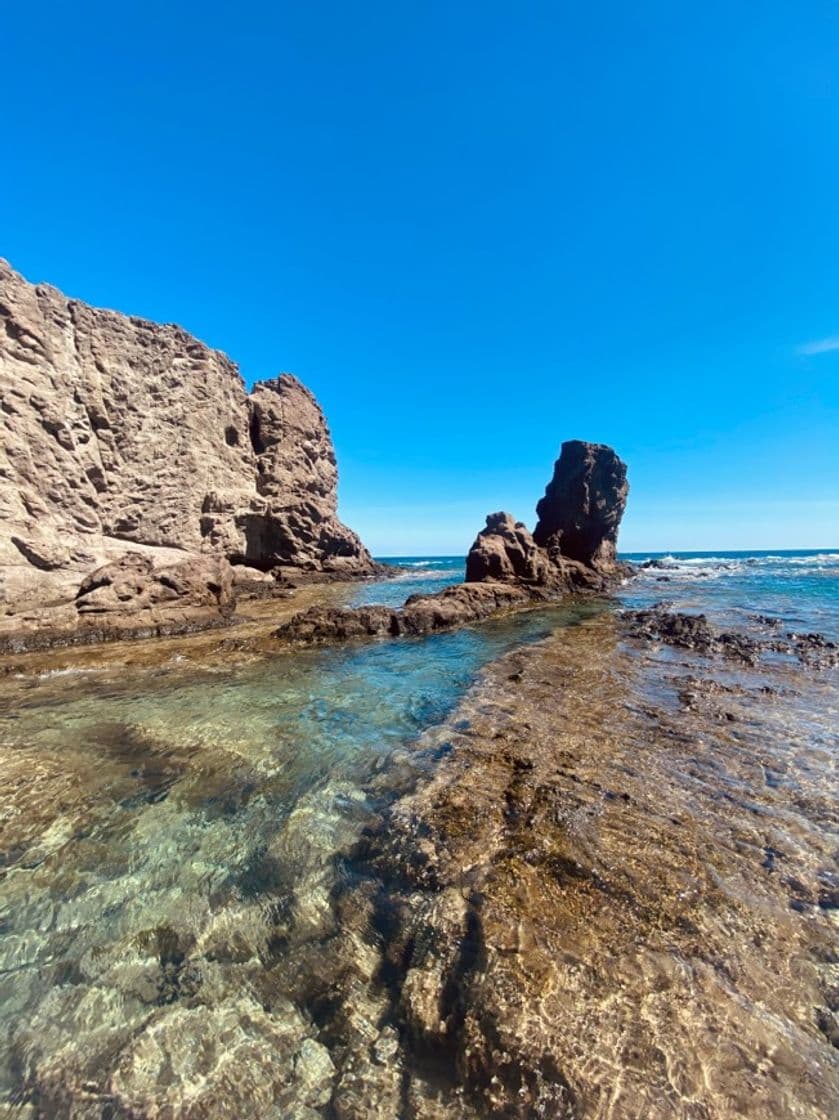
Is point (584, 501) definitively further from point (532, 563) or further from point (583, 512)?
point (532, 563)

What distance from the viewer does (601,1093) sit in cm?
249

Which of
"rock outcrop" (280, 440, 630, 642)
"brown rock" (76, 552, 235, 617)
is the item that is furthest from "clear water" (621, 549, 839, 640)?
"brown rock" (76, 552, 235, 617)

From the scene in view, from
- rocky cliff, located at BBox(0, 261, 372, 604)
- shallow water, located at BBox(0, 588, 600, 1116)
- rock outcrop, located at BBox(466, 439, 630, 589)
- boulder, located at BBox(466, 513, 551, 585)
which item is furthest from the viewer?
rock outcrop, located at BBox(466, 439, 630, 589)

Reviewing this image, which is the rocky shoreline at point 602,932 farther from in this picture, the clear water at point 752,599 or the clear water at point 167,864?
the clear water at point 752,599

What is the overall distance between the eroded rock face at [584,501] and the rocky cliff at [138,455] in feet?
65.1

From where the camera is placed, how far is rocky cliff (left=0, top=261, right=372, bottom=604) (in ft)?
68.2

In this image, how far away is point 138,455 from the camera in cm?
2923

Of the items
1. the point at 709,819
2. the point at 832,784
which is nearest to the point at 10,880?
the point at 709,819

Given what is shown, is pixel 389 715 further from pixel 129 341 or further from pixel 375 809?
pixel 129 341

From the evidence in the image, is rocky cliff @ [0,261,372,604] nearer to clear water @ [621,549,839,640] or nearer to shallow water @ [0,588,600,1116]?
shallow water @ [0,588,600,1116]

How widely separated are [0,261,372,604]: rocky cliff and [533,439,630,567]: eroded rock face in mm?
19834

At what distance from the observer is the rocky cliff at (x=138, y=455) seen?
20797mm

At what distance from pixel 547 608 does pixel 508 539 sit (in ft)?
19.7

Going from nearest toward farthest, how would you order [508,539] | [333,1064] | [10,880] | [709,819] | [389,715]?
[333,1064] < [10,880] < [709,819] < [389,715] < [508,539]
